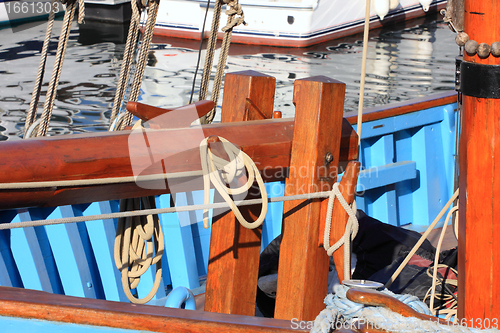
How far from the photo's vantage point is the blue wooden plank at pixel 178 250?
2.61m

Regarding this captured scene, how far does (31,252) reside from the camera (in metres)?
2.32

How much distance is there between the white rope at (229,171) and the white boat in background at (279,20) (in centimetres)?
1278

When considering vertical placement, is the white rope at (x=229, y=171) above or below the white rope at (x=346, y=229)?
above

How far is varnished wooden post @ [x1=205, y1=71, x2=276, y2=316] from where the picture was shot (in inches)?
62.9

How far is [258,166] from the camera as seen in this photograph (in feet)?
4.96

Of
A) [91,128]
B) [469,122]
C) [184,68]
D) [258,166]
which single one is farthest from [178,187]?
[184,68]

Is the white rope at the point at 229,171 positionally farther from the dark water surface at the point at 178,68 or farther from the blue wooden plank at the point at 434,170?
the dark water surface at the point at 178,68

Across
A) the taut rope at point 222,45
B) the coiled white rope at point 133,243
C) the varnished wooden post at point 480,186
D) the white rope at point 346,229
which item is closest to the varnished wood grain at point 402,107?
the taut rope at point 222,45

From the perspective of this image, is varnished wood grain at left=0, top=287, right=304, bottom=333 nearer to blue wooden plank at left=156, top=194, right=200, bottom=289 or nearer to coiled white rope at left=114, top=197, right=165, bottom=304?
coiled white rope at left=114, top=197, right=165, bottom=304

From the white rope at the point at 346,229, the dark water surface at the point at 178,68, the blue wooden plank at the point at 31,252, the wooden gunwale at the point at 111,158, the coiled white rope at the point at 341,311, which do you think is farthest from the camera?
the dark water surface at the point at 178,68

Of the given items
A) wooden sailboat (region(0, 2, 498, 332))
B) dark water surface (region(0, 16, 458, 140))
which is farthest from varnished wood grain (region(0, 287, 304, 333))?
dark water surface (region(0, 16, 458, 140))

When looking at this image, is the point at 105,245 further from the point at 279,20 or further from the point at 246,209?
the point at 279,20

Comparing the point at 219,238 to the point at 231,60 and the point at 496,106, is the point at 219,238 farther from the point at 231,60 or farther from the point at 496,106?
the point at 231,60

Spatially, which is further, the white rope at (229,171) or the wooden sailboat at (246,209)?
the white rope at (229,171)
